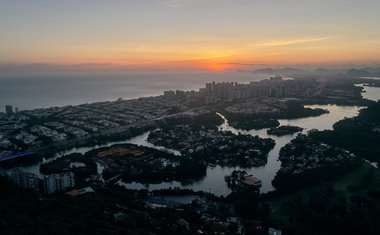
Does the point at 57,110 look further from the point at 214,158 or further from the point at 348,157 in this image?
the point at 348,157

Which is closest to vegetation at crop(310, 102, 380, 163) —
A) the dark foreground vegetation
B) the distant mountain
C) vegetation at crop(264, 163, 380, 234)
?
vegetation at crop(264, 163, 380, 234)

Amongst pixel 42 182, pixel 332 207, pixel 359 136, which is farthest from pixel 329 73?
pixel 42 182

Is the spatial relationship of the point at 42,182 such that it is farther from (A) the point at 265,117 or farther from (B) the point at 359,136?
(A) the point at 265,117

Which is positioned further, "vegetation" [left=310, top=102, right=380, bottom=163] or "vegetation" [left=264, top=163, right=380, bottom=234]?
"vegetation" [left=310, top=102, right=380, bottom=163]

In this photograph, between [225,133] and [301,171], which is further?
[225,133]

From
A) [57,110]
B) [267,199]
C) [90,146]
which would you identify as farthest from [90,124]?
[267,199]

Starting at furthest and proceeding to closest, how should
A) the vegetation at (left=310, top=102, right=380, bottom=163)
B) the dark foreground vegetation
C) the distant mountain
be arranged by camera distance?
the distant mountain < the dark foreground vegetation < the vegetation at (left=310, top=102, right=380, bottom=163)

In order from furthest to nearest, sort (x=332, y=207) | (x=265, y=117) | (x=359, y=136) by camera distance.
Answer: (x=265, y=117) → (x=359, y=136) → (x=332, y=207)

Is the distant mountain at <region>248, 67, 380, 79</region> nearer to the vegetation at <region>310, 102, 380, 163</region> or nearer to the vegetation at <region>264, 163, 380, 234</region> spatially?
the vegetation at <region>310, 102, 380, 163</region>

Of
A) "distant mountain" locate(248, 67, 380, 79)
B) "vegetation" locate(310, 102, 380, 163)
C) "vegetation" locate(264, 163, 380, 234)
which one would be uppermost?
"distant mountain" locate(248, 67, 380, 79)

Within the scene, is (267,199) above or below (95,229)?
below

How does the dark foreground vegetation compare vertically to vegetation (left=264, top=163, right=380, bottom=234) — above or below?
above
